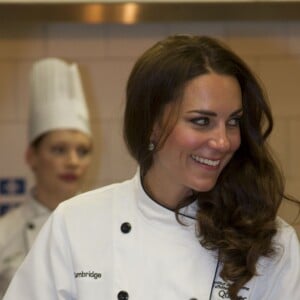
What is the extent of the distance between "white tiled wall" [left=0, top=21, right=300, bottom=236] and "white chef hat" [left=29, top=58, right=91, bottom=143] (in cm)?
5

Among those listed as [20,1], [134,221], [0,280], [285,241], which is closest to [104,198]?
[134,221]

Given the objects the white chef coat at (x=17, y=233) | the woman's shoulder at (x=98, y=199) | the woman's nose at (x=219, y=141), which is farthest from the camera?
the white chef coat at (x=17, y=233)

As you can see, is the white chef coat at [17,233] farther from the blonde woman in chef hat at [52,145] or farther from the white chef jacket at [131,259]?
the white chef jacket at [131,259]

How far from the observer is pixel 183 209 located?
3.94 ft

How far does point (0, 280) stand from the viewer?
1661mm

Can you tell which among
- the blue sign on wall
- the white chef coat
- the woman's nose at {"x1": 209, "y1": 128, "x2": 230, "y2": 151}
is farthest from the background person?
the blue sign on wall

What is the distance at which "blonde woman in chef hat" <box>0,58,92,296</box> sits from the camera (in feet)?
5.64

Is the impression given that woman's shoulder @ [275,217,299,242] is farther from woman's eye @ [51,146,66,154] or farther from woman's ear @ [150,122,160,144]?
woman's eye @ [51,146,66,154]

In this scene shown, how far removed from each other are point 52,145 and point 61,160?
0.04 m

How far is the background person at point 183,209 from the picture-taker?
1123 mm

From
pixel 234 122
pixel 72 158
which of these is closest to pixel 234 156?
pixel 234 122

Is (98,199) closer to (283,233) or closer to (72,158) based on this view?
(283,233)

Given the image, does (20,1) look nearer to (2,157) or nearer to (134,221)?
(2,157)

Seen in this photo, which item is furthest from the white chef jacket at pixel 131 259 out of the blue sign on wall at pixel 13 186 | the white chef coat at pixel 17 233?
the blue sign on wall at pixel 13 186
